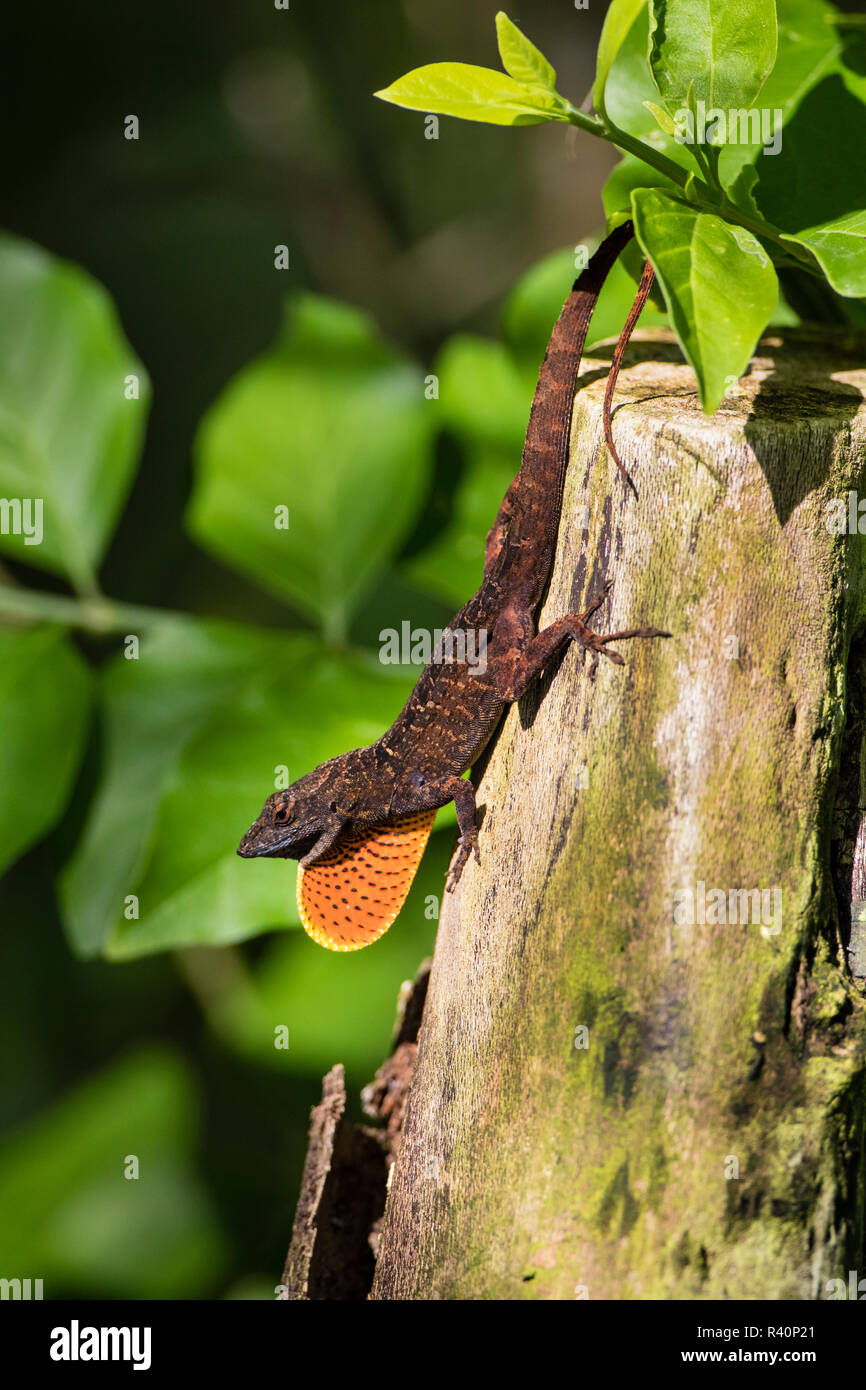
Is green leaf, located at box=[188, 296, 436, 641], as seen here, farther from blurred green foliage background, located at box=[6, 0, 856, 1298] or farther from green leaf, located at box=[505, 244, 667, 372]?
green leaf, located at box=[505, 244, 667, 372]

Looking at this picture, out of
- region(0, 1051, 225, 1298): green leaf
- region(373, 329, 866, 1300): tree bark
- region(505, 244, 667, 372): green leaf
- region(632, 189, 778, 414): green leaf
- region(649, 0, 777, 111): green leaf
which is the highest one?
region(505, 244, 667, 372): green leaf

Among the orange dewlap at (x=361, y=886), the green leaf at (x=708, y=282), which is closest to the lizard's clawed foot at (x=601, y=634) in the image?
the green leaf at (x=708, y=282)

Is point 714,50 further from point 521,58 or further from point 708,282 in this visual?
point 708,282

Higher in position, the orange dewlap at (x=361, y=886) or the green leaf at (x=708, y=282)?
the green leaf at (x=708, y=282)

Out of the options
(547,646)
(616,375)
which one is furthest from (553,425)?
(547,646)

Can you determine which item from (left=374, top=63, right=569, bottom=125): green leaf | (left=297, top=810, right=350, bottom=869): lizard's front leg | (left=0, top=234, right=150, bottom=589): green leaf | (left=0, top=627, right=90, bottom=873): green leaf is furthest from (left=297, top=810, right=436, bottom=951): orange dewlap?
(left=374, top=63, right=569, bottom=125): green leaf

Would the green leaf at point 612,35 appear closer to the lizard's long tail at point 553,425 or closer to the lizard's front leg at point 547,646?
the lizard's long tail at point 553,425
